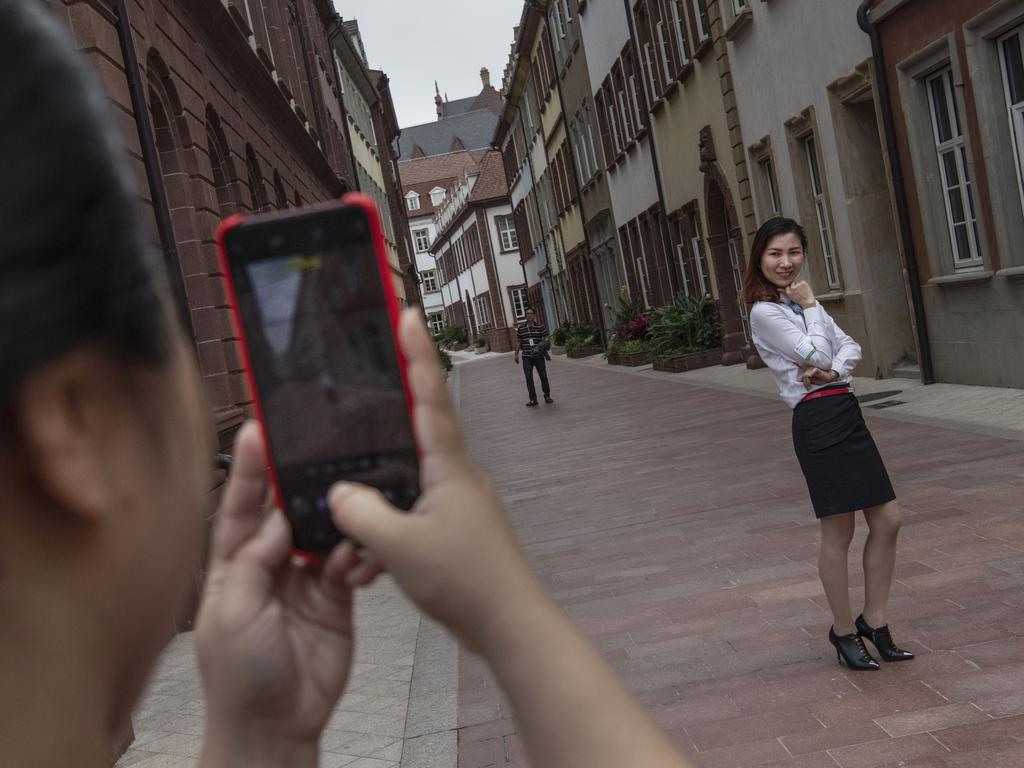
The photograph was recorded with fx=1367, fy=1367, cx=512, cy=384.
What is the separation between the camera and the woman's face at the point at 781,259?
5.86 m

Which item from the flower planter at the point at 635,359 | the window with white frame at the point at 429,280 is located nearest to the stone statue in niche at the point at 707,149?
the flower planter at the point at 635,359

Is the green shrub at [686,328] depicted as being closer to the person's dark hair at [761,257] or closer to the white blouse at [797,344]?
the person's dark hair at [761,257]

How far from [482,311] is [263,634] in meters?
86.2

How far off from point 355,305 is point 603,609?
619 centimetres

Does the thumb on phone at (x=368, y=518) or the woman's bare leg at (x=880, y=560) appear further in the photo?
the woman's bare leg at (x=880, y=560)

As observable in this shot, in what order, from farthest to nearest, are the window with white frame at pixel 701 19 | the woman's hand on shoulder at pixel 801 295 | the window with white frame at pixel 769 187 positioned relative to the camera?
1. the window with white frame at pixel 701 19
2. the window with white frame at pixel 769 187
3. the woman's hand on shoulder at pixel 801 295

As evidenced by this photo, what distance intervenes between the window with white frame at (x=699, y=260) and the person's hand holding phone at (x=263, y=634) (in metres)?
26.5

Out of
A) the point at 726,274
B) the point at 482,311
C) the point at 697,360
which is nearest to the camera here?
the point at 726,274

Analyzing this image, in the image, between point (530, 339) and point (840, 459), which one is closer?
point (840, 459)

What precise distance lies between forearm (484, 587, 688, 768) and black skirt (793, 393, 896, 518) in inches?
187

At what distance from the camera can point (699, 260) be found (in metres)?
28.0

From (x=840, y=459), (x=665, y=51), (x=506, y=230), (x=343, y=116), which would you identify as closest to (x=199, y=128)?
(x=840, y=459)

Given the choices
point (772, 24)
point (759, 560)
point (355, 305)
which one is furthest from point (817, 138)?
point (355, 305)

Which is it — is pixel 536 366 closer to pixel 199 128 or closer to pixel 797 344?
pixel 199 128
